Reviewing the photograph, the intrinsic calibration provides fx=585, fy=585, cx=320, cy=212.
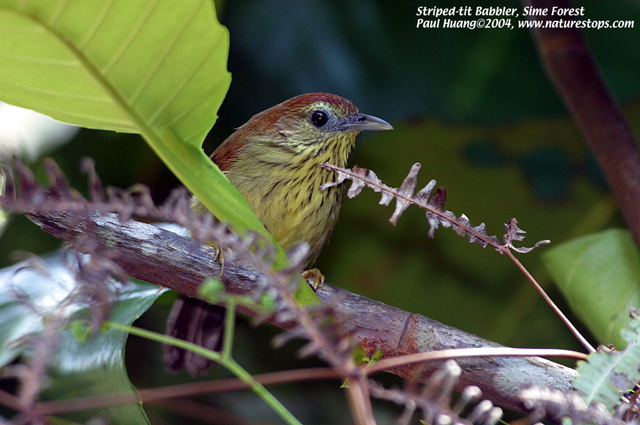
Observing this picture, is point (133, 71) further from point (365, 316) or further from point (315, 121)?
point (315, 121)

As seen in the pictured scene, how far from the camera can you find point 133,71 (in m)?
1.04

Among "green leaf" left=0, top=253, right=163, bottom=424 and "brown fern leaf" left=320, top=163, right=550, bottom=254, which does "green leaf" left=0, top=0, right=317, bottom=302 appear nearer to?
"brown fern leaf" left=320, top=163, right=550, bottom=254

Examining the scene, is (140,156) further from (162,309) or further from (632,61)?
(632,61)

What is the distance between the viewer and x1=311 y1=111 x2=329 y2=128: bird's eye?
259cm

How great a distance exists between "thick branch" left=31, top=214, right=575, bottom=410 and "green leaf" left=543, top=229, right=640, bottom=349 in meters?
0.54

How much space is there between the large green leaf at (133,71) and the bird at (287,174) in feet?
3.53

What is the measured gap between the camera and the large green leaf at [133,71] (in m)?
0.98

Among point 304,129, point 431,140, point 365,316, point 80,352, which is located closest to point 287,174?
point 304,129

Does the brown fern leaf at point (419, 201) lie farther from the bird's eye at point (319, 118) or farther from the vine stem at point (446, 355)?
the bird's eye at point (319, 118)

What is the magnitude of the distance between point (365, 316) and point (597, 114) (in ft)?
3.63

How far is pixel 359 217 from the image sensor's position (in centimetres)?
302

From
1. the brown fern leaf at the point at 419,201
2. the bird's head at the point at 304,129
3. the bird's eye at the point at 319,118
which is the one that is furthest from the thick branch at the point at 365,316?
the bird's eye at the point at 319,118

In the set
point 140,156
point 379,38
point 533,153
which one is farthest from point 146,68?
point 533,153

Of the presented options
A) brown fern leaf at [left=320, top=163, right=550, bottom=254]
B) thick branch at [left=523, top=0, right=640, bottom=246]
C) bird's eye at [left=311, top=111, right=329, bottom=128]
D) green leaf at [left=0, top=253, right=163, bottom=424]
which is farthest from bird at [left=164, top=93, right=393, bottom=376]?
brown fern leaf at [left=320, top=163, right=550, bottom=254]
